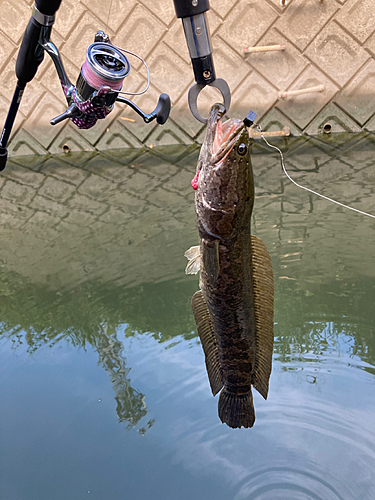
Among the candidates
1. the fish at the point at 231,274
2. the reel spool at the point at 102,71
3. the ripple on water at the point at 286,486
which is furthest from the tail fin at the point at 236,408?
the reel spool at the point at 102,71

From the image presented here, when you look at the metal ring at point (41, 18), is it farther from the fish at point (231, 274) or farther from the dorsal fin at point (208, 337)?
the dorsal fin at point (208, 337)

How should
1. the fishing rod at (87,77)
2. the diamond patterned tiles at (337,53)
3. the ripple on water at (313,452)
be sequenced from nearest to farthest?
the fishing rod at (87,77) → the ripple on water at (313,452) → the diamond patterned tiles at (337,53)

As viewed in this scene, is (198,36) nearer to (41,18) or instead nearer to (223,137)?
(223,137)

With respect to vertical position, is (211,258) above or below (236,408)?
above

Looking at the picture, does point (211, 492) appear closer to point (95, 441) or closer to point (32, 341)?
point (95, 441)

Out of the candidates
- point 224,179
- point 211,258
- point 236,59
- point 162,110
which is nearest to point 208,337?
point 211,258

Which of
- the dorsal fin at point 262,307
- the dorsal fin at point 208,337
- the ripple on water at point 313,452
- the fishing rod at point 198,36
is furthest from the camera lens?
the ripple on water at point 313,452

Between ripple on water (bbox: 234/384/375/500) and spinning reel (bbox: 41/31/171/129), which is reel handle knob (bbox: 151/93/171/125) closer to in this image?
spinning reel (bbox: 41/31/171/129)

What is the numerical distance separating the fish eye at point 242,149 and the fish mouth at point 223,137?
0.02m

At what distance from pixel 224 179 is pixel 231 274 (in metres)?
0.25

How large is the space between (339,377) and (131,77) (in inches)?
172

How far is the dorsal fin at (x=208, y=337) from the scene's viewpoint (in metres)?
1.49

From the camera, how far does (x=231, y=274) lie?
1320 mm

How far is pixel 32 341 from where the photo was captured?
238 centimetres
